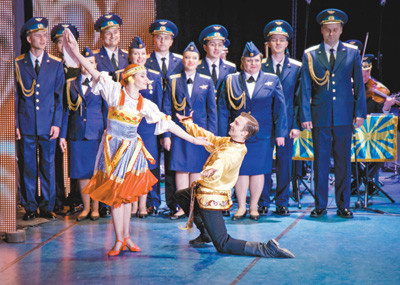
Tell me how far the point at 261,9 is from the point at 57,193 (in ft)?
16.7

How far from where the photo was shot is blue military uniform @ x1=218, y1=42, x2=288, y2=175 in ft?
15.8

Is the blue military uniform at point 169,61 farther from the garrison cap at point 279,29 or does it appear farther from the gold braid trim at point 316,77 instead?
the gold braid trim at point 316,77

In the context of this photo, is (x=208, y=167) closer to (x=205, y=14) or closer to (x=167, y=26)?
(x=167, y=26)

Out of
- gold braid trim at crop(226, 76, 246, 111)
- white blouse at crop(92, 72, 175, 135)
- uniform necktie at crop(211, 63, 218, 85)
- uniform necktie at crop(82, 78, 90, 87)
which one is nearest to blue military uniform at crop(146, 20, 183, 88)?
uniform necktie at crop(211, 63, 218, 85)

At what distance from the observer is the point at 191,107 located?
16.0 feet

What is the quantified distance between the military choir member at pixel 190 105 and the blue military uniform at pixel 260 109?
0.72ft

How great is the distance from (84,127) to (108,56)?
2.64 ft

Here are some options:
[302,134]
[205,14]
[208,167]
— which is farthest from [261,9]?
[208,167]

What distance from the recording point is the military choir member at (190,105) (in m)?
4.87

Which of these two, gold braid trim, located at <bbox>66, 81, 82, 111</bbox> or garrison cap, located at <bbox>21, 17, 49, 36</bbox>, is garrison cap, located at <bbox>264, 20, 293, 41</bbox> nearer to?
gold braid trim, located at <bbox>66, 81, 82, 111</bbox>

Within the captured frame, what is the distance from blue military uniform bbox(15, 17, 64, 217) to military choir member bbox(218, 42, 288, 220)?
1742mm

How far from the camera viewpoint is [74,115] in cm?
495

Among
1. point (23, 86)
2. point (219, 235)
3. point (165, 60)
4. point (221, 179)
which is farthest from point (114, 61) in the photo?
point (219, 235)

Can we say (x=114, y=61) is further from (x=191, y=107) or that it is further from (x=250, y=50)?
(x=250, y=50)
